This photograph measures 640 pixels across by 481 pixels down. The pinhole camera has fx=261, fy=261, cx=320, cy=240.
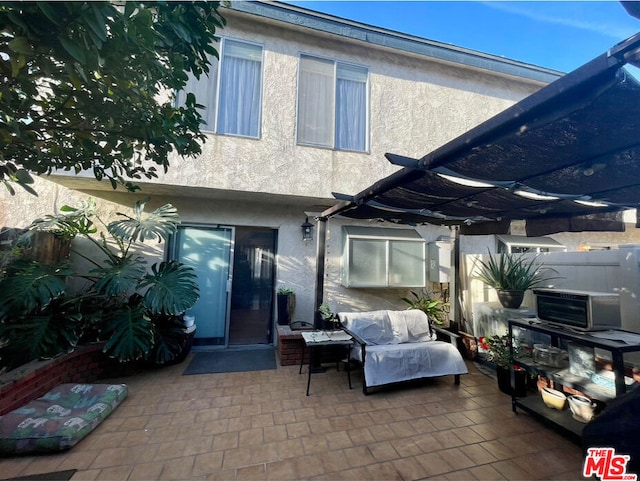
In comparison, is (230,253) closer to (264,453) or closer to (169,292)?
(169,292)

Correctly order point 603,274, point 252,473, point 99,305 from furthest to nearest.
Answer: point 99,305
point 603,274
point 252,473

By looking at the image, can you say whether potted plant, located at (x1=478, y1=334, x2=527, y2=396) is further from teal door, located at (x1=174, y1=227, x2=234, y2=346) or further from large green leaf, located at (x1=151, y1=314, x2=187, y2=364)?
large green leaf, located at (x1=151, y1=314, x2=187, y2=364)

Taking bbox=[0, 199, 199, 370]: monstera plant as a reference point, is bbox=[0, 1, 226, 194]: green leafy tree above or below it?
above

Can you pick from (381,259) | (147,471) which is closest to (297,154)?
(381,259)

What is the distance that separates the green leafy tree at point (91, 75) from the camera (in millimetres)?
1410

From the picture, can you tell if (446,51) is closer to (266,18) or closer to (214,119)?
(266,18)

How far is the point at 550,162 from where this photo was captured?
2.32 m

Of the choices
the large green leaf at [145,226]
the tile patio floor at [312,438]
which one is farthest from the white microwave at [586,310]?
the large green leaf at [145,226]

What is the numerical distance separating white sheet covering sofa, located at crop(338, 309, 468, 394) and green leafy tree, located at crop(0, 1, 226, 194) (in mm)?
4068

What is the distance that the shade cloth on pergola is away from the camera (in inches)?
58.9

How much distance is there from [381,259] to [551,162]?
4527mm

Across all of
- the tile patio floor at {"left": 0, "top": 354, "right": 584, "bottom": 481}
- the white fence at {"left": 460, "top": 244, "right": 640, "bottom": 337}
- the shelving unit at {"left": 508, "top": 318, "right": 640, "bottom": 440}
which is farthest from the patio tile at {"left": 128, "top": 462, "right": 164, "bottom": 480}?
the white fence at {"left": 460, "top": 244, "right": 640, "bottom": 337}

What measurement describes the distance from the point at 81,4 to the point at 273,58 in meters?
5.50

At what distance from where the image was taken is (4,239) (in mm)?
4688
